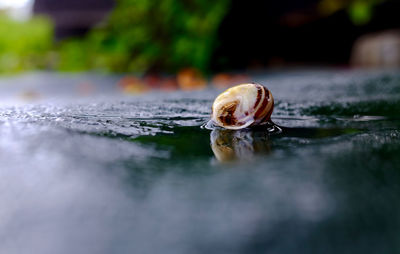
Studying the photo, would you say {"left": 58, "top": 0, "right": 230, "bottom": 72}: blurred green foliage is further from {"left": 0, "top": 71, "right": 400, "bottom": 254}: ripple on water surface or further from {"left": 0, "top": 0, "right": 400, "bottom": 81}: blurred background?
{"left": 0, "top": 71, "right": 400, "bottom": 254}: ripple on water surface

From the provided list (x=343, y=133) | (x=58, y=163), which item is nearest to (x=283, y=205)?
(x=58, y=163)

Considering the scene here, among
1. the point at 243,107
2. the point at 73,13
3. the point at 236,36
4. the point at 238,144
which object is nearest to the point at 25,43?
the point at 73,13

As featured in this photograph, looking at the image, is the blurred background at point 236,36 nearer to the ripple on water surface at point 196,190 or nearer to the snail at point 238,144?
the snail at point 238,144

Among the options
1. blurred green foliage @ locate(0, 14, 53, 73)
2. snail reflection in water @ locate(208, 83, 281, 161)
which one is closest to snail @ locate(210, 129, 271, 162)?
snail reflection in water @ locate(208, 83, 281, 161)

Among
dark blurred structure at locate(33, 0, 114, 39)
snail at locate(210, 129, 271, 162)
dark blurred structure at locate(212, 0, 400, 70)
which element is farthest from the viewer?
dark blurred structure at locate(33, 0, 114, 39)

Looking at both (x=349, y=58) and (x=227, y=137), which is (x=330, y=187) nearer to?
(x=227, y=137)

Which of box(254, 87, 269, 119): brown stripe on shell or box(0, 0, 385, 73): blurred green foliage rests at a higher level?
box(0, 0, 385, 73): blurred green foliage

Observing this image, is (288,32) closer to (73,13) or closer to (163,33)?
(163,33)
